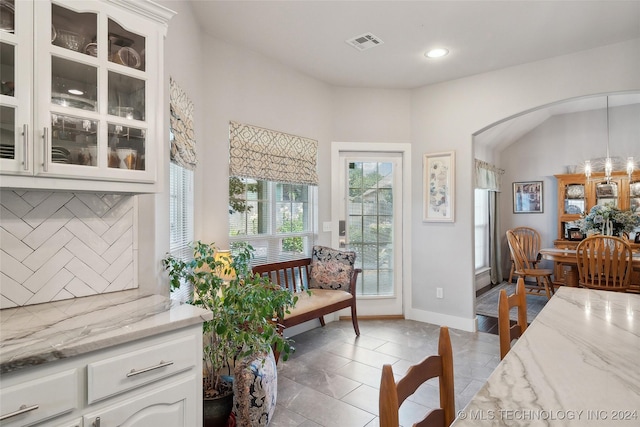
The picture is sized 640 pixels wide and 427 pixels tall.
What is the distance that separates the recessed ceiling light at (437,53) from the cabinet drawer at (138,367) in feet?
10.2

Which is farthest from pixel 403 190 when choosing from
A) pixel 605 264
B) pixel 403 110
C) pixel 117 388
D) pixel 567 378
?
pixel 117 388

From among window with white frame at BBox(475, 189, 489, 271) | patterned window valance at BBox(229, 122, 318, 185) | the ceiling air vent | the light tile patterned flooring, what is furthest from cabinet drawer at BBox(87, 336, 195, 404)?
window with white frame at BBox(475, 189, 489, 271)

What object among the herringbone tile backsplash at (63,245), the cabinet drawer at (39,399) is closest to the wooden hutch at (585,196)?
the herringbone tile backsplash at (63,245)

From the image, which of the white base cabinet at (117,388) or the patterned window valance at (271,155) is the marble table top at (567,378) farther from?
the patterned window valance at (271,155)

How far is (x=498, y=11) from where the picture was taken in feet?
8.41

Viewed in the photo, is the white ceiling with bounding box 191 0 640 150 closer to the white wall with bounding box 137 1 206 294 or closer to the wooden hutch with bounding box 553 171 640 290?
the white wall with bounding box 137 1 206 294

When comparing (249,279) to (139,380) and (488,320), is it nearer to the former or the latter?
(139,380)

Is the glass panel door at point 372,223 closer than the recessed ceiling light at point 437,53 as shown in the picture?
No

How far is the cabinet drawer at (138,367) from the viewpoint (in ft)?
3.88

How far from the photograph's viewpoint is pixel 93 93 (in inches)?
58.1

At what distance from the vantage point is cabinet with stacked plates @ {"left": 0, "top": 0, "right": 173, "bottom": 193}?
1.29 meters

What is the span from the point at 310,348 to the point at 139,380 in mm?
2203

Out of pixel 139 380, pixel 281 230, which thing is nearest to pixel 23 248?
pixel 139 380

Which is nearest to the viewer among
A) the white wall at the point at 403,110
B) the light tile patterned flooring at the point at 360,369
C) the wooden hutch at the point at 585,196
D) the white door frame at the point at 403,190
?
the light tile patterned flooring at the point at 360,369
